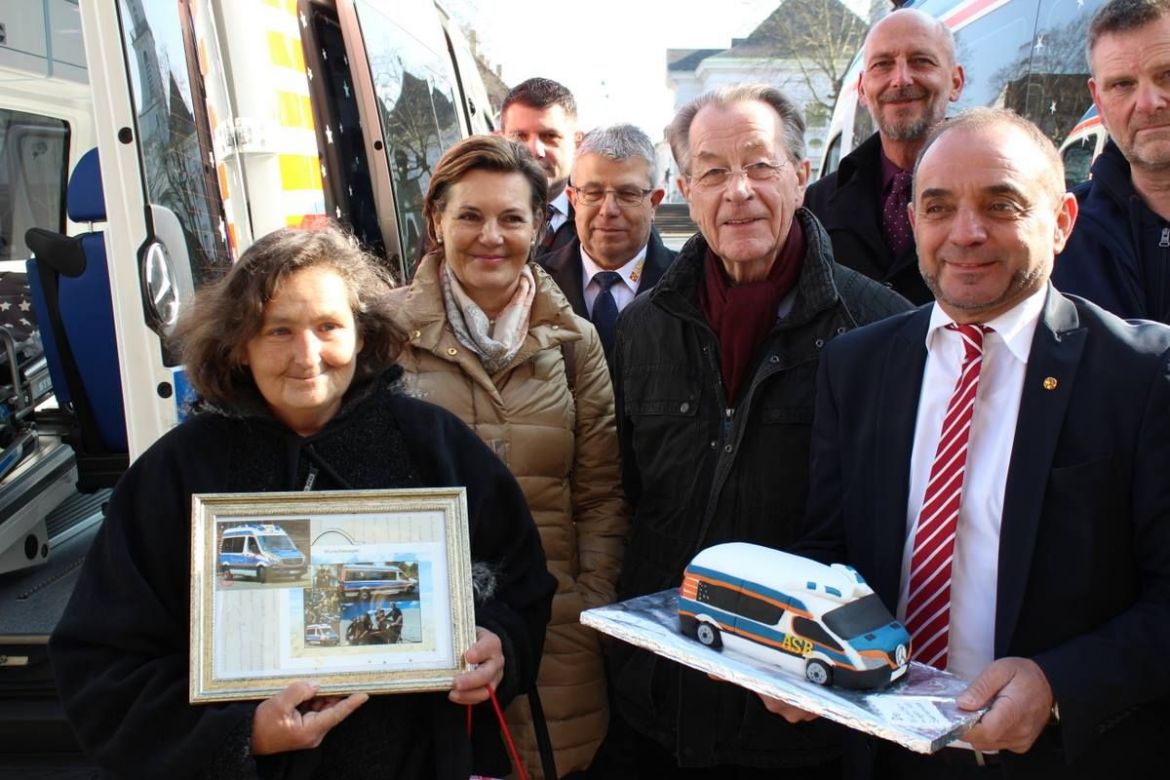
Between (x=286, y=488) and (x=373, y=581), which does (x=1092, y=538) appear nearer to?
(x=373, y=581)

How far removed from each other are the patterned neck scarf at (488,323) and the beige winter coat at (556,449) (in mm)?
19

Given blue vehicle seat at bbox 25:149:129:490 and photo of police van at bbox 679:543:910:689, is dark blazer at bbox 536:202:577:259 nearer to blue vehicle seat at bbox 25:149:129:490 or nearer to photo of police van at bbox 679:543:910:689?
blue vehicle seat at bbox 25:149:129:490

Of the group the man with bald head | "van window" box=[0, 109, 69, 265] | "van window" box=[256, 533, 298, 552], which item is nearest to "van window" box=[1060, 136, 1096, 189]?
the man with bald head

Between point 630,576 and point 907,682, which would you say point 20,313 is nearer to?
point 630,576

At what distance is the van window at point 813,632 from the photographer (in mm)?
1884

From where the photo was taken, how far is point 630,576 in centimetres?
270

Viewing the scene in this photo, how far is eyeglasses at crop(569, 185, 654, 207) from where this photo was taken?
12.3ft

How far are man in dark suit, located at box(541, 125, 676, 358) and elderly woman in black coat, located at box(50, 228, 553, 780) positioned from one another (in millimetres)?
1494

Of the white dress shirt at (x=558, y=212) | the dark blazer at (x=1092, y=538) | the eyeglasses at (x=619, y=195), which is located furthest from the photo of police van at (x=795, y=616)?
the white dress shirt at (x=558, y=212)

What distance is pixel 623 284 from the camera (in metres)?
3.78

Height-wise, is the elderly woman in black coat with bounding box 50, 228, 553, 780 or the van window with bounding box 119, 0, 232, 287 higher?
the van window with bounding box 119, 0, 232, 287

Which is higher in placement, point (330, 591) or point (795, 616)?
point (330, 591)

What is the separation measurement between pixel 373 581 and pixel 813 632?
795 millimetres

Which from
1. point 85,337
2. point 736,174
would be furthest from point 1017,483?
point 85,337
